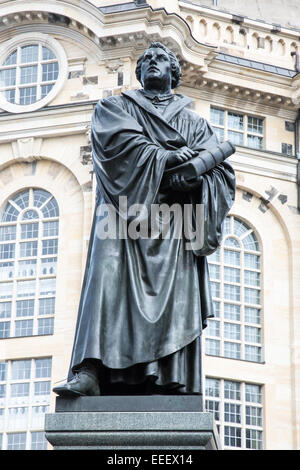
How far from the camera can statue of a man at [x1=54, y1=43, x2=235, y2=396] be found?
6.25 metres

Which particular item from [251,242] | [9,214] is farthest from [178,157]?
[251,242]

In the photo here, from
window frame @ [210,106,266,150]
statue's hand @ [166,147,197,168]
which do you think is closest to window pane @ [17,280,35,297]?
window frame @ [210,106,266,150]

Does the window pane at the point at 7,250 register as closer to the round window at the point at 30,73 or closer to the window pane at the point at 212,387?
the round window at the point at 30,73

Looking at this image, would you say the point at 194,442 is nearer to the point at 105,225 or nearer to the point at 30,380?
the point at 105,225

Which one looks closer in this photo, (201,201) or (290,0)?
(201,201)

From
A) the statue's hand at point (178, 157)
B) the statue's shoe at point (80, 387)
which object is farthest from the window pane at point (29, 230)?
the statue's shoe at point (80, 387)

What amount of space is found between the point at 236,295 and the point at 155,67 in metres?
21.1

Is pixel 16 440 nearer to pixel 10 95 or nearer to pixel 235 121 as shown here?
pixel 10 95

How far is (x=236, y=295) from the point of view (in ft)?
91.8

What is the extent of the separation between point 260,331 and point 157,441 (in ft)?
72.9

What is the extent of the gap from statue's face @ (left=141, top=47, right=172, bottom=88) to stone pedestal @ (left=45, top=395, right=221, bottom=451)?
2.12 m

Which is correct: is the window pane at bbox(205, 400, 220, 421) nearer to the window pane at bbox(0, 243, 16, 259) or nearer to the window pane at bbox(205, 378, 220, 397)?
the window pane at bbox(205, 378, 220, 397)

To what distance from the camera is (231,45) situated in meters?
30.1
